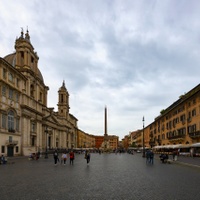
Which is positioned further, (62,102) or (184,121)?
(62,102)

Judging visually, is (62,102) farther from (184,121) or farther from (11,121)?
(184,121)

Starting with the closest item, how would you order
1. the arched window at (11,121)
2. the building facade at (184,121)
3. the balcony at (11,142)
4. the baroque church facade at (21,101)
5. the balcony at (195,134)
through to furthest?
the baroque church facade at (21,101)
the balcony at (11,142)
the balcony at (195,134)
the arched window at (11,121)
the building facade at (184,121)

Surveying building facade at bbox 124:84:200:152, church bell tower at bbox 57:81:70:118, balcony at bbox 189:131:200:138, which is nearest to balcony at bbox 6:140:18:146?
building facade at bbox 124:84:200:152

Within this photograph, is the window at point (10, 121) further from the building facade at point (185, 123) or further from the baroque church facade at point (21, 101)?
the building facade at point (185, 123)

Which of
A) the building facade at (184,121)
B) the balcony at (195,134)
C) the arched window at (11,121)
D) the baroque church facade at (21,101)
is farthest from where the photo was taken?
the building facade at (184,121)

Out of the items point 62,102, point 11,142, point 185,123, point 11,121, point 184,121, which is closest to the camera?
point 11,142

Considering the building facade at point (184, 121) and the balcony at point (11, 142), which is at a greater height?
the building facade at point (184, 121)

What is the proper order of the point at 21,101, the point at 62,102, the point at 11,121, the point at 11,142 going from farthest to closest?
the point at 62,102, the point at 21,101, the point at 11,121, the point at 11,142

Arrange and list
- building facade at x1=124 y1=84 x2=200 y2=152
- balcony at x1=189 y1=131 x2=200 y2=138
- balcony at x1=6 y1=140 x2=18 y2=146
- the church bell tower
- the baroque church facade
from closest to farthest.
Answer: the baroque church facade
balcony at x1=6 y1=140 x2=18 y2=146
balcony at x1=189 y1=131 x2=200 y2=138
building facade at x1=124 y1=84 x2=200 y2=152
the church bell tower

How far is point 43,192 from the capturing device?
1041cm

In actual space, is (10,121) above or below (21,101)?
below

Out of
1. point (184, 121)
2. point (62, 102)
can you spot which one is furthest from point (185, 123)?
point (62, 102)

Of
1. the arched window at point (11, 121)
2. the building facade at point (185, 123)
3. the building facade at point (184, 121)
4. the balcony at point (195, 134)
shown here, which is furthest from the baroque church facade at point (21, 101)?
the building facade at point (184, 121)

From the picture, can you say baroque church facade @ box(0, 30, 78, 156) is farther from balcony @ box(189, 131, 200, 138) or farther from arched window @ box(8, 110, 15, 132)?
balcony @ box(189, 131, 200, 138)
